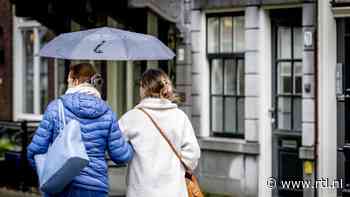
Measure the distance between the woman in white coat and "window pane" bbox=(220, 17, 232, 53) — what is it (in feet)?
19.2

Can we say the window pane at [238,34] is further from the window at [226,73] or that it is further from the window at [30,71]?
the window at [30,71]

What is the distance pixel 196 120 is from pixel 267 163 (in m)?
1.37

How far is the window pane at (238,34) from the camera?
37.5ft

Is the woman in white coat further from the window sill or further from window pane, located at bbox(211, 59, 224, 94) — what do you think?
window pane, located at bbox(211, 59, 224, 94)

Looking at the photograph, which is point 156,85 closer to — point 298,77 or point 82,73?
point 82,73

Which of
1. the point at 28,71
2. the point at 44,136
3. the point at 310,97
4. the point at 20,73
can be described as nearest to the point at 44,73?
the point at 28,71

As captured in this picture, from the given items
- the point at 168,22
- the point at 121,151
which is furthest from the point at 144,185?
the point at 168,22

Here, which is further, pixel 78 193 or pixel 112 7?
pixel 112 7

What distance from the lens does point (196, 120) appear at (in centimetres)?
1180

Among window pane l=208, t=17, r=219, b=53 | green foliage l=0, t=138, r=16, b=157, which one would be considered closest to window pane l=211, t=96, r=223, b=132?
window pane l=208, t=17, r=219, b=53

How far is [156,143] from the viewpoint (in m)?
5.76

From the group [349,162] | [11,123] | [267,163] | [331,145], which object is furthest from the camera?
[11,123]

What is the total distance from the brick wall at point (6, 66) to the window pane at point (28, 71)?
339 millimetres

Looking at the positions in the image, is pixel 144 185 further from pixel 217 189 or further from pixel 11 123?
pixel 11 123
